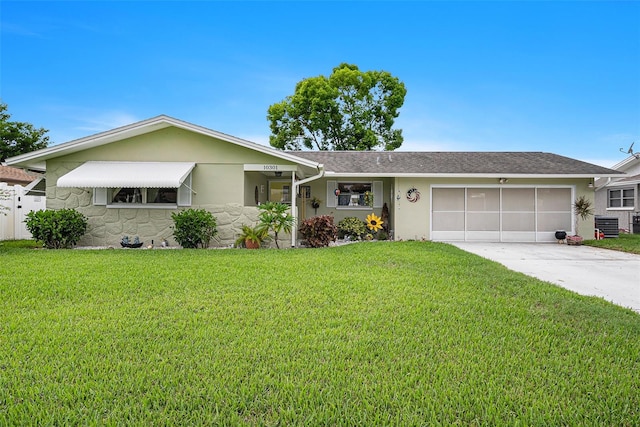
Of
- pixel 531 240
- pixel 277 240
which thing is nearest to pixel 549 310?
→ pixel 277 240

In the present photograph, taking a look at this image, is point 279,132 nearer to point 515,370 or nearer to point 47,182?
point 47,182

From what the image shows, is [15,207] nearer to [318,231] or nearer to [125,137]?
[125,137]

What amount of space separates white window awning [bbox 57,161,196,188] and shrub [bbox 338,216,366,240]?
7.23m

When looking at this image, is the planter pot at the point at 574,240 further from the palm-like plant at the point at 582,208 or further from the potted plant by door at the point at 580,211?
the palm-like plant at the point at 582,208

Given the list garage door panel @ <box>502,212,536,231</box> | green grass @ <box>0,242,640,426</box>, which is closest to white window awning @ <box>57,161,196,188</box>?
green grass @ <box>0,242,640,426</box>

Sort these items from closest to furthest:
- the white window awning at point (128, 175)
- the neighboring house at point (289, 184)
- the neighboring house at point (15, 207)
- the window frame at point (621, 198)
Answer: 1. the white window awning at point (128, 175)
2. the neighboring house at point (289, 184)
3. the neighboring house at point (15, 207)
4. the window frame at point (621, 198)

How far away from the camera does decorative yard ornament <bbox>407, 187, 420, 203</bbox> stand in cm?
1728

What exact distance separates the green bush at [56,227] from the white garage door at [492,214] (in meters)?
14.8

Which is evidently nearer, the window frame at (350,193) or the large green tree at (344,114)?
the window frame at (350,193)

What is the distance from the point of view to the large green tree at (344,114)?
1416 inches

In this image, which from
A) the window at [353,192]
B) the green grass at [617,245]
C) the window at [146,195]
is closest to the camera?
the green grass at [617,245]

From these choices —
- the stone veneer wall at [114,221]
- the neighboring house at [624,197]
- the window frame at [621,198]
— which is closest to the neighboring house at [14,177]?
the stone veneer wall at [114,221]

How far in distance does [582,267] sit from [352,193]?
10.3 metres

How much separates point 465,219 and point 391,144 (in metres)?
20.9
